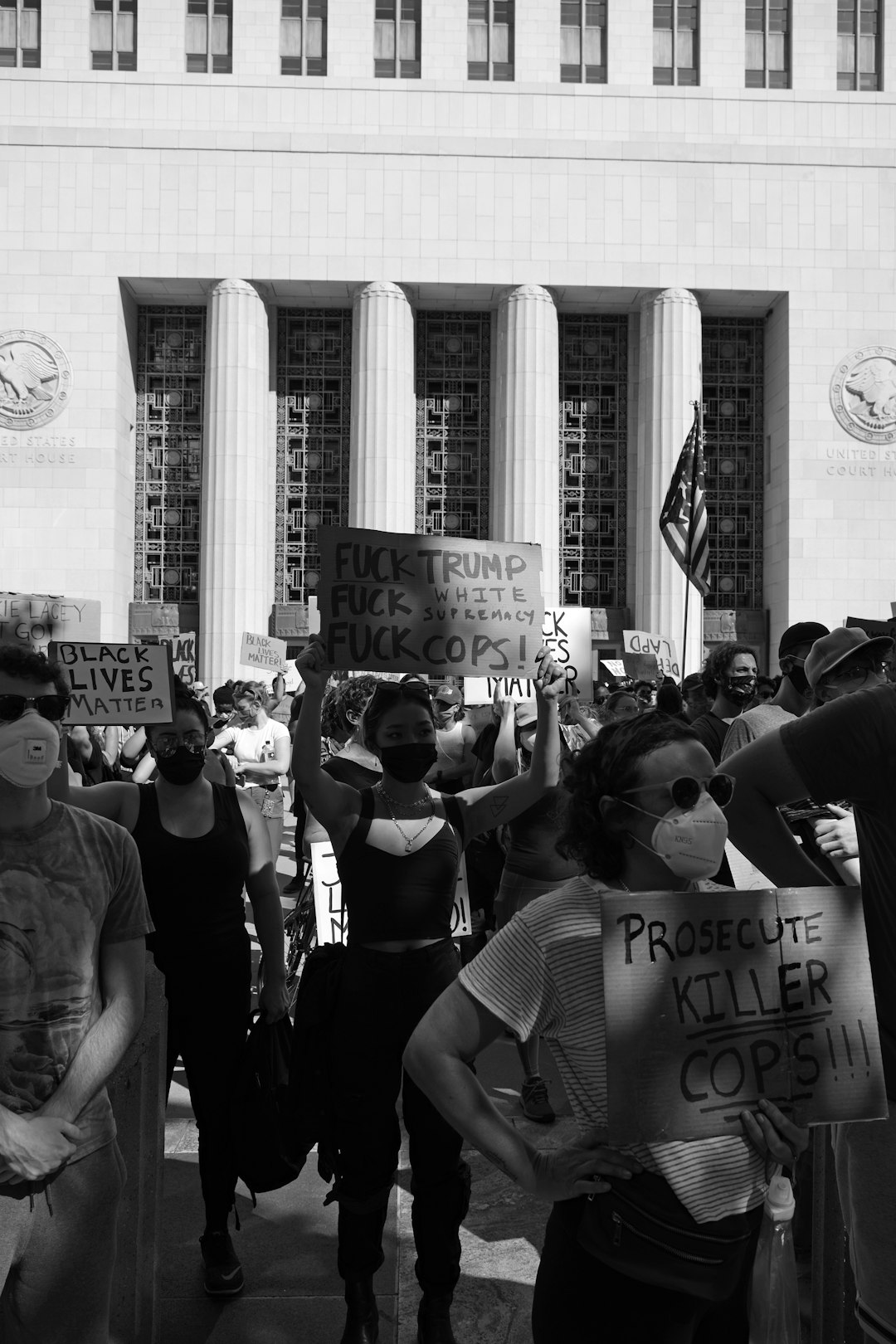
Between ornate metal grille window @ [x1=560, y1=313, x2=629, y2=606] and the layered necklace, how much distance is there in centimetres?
2816

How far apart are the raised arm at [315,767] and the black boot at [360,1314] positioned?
4.48 ft

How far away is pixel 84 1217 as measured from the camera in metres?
2.53

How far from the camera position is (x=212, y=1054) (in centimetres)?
411

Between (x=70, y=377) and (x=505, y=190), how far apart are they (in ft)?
39.0

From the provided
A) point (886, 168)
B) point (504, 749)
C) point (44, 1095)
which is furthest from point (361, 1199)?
point (886, 168)

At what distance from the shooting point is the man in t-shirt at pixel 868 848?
2.23 meters

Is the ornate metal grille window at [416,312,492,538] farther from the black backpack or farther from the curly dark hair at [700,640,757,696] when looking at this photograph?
the black backpack

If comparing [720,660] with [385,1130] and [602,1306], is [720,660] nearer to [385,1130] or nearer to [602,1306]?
[385,1130]

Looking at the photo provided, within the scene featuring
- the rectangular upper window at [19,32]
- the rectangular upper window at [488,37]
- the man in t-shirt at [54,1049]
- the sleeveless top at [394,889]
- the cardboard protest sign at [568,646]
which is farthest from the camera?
the rectangular upper window at [488,37]

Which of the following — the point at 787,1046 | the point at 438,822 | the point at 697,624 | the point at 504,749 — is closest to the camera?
the point at 787,1046

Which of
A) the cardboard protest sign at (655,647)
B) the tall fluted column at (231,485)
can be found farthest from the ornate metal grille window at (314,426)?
the cardboard protest sign at (655,647)

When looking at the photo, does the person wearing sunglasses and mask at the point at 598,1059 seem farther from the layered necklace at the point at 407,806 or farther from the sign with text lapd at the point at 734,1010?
the layered necklace at the point at 407,806

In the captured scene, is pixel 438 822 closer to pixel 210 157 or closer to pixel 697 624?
pixel 697 624

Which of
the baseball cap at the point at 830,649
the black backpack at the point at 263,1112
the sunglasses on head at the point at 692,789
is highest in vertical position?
the baseball cap at the point at 830,649
